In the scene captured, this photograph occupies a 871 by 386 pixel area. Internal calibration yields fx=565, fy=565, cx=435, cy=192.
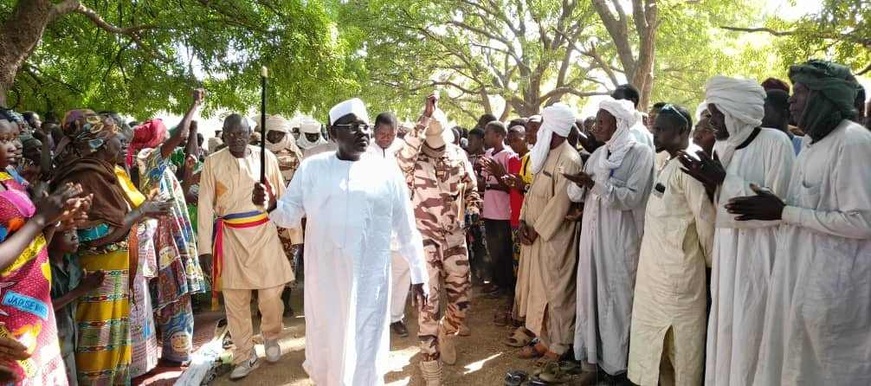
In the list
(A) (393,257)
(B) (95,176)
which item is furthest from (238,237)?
(A) (393,257)

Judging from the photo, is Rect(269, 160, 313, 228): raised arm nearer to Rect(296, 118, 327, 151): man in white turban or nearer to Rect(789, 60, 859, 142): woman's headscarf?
Rect(789, 60, 859, 142): woman's headscarf

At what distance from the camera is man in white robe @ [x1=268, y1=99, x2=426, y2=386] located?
10.5 ft

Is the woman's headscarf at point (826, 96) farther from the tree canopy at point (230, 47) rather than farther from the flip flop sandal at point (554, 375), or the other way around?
the tree canopy at point (230, 47)

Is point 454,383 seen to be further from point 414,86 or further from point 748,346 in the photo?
point 414,86

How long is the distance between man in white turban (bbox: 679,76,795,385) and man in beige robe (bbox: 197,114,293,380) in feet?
10.3

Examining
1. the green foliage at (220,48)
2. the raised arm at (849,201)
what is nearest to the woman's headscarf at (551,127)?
the raised arm at (849,201)

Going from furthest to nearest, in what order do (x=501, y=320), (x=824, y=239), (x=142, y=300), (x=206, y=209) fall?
(x=501, y=320) < (x=206, y=209) < (x=142, y=300) < (x=824, y=239)

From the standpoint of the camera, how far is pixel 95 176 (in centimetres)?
345

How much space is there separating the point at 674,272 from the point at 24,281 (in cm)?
322

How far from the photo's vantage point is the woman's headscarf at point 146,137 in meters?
4.26

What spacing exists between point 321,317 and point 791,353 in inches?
93.6

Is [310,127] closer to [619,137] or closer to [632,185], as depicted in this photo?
[619,137]

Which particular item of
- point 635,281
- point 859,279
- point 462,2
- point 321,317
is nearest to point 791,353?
point 859,279

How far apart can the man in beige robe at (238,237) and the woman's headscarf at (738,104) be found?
3.18 metres
